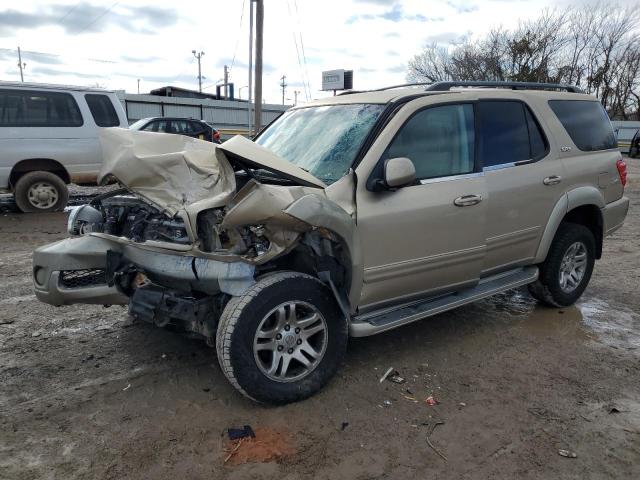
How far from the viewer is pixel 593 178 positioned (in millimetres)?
4707

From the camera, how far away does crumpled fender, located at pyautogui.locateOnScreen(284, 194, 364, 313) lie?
114 inches

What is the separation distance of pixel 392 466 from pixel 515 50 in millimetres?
35157

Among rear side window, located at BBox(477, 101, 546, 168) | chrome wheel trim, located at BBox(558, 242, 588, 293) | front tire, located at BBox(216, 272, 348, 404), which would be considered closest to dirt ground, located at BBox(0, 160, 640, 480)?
front tire, located at BBox(216, 272, 348, 404)

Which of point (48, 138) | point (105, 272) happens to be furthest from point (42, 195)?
point (105, 272)

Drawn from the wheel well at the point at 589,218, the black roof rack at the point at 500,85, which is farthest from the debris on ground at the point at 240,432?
the wheel well at the point at 589,218

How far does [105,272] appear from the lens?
3.18 m

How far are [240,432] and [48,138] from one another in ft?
25.4

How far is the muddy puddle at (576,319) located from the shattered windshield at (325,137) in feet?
7.22

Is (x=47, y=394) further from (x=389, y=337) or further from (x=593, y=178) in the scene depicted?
(x=593, y=178)

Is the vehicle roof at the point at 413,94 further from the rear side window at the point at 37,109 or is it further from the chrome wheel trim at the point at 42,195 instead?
the chrome wheel trim at the point at 42,195

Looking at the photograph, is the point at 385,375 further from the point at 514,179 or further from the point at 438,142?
the point at 514,179

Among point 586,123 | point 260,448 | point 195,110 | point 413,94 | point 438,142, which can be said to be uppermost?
point 195,110

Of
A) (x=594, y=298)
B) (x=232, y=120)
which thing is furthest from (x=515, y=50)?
(x=594, y=298)

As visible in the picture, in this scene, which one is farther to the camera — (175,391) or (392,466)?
(175,391)
